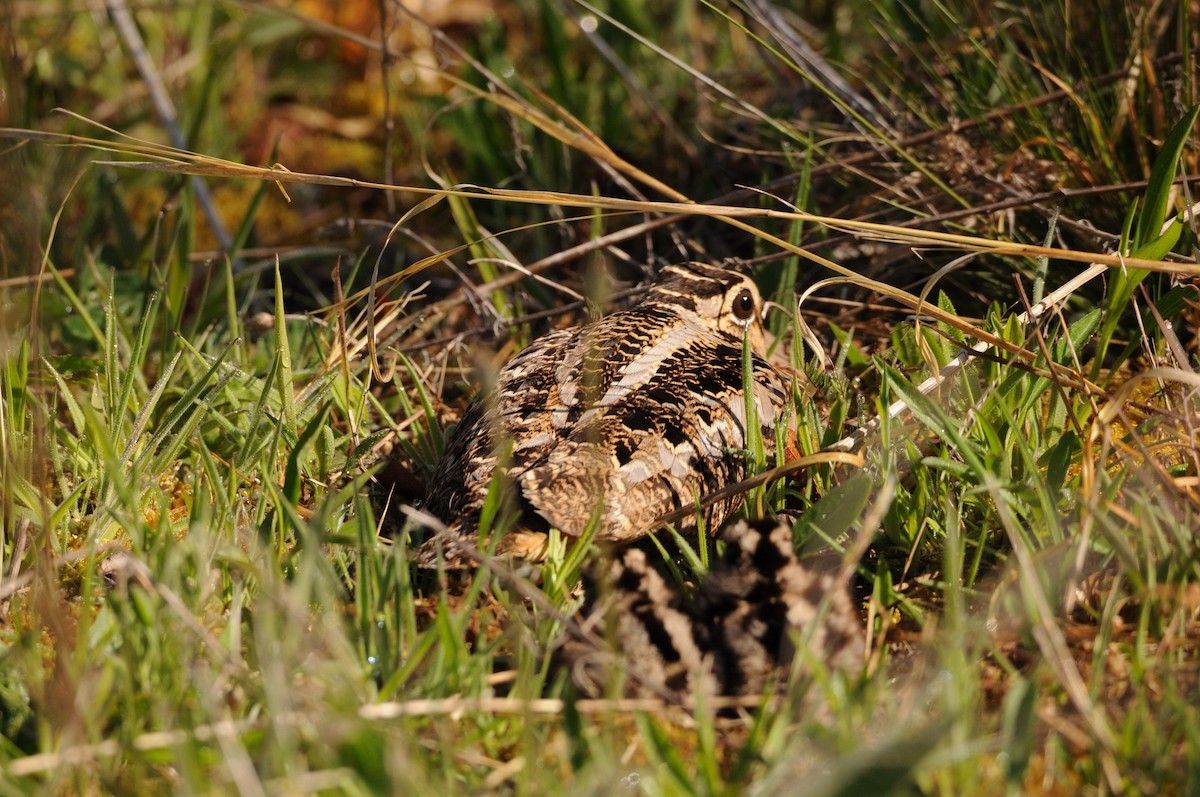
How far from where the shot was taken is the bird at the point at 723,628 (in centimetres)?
245

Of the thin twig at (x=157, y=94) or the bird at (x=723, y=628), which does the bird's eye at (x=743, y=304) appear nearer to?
the bird at (x=723, y=628)

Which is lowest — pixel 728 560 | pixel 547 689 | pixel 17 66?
pixel 547 689

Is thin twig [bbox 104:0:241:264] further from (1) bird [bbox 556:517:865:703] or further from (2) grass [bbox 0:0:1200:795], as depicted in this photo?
(1) bird [bbox 556:517:865:703]

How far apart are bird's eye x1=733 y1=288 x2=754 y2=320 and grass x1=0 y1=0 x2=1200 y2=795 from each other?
14 cm

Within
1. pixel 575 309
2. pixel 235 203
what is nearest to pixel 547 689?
pixel 575 309

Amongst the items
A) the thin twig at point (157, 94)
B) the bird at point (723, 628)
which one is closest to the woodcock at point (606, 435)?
the bird at point (723, 628)

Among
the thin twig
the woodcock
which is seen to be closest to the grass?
the thin twig

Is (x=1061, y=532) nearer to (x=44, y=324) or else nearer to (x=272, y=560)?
(x=272, y=560)

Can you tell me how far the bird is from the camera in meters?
2.45

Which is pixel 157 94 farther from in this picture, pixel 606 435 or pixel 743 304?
pixel 606 435

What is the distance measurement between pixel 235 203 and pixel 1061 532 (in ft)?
16.3

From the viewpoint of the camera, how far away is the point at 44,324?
4367 millimetres

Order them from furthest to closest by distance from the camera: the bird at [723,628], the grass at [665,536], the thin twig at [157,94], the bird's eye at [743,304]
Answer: the thin twig at [157,94]
the bird's eye at [743,304]
the bird at [723,628]
the grass at [665,536]

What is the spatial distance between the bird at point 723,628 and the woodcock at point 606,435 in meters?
0.36
